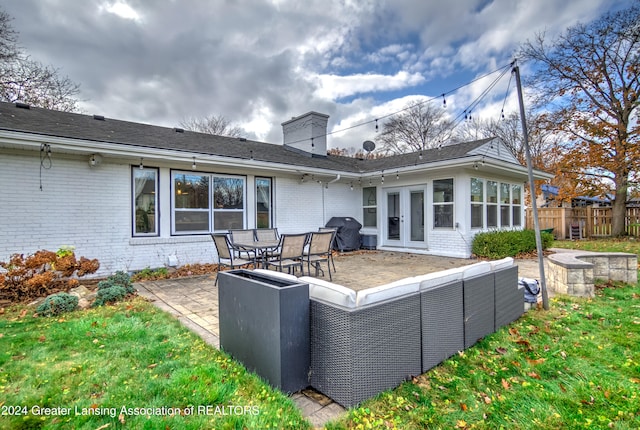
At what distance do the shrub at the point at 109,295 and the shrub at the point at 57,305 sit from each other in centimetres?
32

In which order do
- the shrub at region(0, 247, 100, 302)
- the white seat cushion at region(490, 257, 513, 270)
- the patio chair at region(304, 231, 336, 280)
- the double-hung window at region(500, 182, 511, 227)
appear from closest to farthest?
the white seat cushion at region(490, 257, 513, 270), the shrub at region(0, 247, 100, 302), the patio chair at region(304, 231, 336, 280), the double-hung window at region(500, 182, 511, 227)

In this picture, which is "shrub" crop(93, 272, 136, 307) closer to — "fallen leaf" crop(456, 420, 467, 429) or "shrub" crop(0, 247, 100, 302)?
"shrub" crop(0, 247, 100, 302)

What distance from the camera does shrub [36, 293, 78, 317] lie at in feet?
12.9

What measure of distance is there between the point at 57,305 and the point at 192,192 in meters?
4.12

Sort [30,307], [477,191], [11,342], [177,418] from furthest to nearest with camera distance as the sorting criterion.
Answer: [477,191] → [30,307] → [11,342] → [177,418]

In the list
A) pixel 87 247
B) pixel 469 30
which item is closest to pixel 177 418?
pixel 87 247

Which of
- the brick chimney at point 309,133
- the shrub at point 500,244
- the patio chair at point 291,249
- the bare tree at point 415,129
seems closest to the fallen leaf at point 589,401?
the patio chair at point 291,249

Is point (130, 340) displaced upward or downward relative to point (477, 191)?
downward

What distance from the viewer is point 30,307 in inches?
167

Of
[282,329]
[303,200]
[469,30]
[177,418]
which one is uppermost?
[469,30]

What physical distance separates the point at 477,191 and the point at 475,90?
12.7ft

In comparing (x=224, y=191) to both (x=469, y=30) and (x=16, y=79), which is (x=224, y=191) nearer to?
(x=469, y=30)

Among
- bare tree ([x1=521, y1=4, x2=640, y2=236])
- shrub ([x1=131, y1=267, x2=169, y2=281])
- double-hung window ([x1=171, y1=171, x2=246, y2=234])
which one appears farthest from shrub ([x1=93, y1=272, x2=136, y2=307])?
bare tree ([x1=521, y1=4, x2=640, y2=236])

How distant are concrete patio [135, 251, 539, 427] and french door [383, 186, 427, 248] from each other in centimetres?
68
